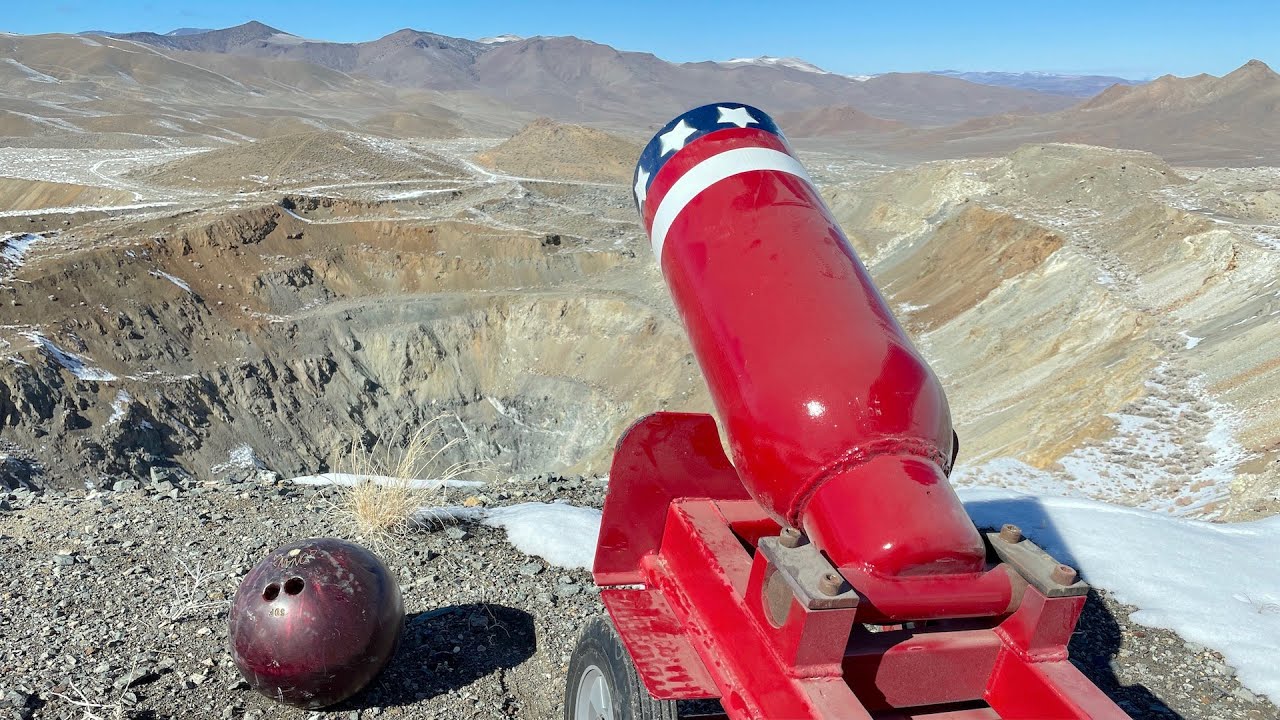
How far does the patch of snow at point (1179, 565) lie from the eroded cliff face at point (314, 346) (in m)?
14.2

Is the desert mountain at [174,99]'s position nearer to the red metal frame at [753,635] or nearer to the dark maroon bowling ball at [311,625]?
the dark maroon bowling ball at [311,625]

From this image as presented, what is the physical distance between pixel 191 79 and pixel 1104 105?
11449 centimetres

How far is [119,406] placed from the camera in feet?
54.4

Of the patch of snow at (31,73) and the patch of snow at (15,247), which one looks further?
the patch of snow at (31,73)

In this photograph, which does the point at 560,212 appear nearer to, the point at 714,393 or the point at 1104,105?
the point at 714,393

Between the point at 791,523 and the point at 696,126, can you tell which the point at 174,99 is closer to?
the point at 696,126

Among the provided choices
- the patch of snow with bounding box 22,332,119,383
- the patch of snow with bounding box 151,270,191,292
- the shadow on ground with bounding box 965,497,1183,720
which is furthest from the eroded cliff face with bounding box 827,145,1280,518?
the patch of snow with bounding box 151,270,191,292

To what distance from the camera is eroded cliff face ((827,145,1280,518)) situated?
9969 millimetres

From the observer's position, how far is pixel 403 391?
2300 centimetres

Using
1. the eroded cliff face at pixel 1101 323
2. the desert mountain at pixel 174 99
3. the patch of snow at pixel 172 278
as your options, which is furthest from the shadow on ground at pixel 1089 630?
the desert mountain at pixel 174 99

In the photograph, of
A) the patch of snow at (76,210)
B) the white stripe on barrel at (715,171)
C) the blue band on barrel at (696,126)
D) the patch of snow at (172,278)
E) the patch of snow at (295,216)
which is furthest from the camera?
the patch of snow at (295,216)

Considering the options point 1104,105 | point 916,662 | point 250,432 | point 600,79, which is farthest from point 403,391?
point 600,79

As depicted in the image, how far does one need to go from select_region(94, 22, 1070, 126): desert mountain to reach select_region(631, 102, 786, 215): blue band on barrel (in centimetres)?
14287

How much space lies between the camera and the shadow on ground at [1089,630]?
4.30 m
